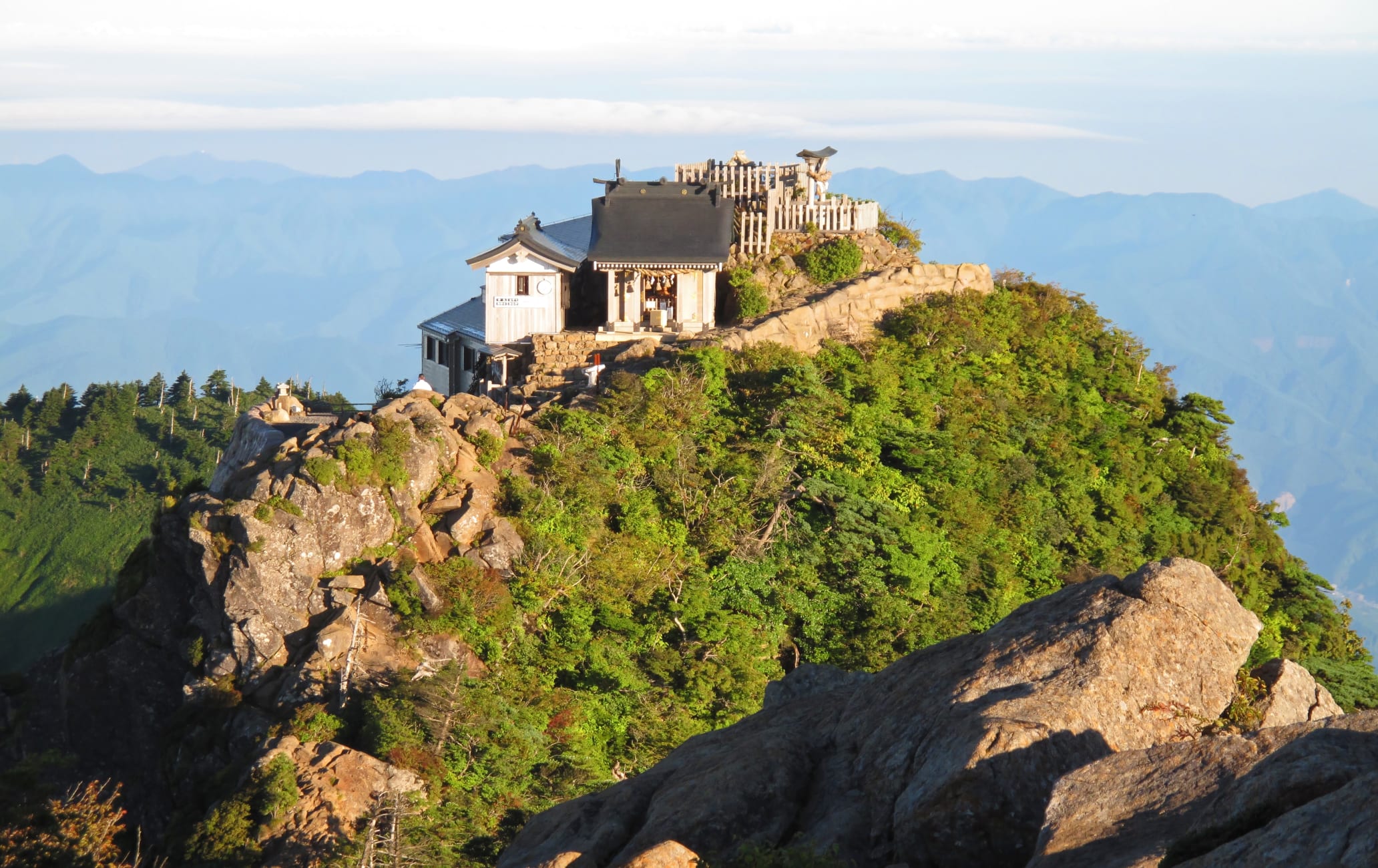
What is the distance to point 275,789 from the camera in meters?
23.1

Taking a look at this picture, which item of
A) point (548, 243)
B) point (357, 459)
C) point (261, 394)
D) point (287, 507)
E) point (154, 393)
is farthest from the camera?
point (154, 393)

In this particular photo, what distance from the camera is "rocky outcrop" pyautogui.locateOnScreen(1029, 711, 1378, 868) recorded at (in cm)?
812

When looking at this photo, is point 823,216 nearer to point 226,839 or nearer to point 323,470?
point 323,470

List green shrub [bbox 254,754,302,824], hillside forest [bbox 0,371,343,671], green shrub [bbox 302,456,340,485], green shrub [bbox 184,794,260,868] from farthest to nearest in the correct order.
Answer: hillside forest [bbox 0,371,343,671]
green shrub [bbox 302,456,340,485]
green shrub [bbox 254,754,302,824]
green shrub [bbox 184,794,260,868]

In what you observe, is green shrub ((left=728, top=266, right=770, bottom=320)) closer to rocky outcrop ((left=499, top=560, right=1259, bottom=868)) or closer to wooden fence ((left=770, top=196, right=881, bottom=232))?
wooden fence ((left=770, top=196, right=881, bottom=232))

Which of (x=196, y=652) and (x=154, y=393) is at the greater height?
(x=196, y=652)

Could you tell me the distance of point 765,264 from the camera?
39812 millimetres

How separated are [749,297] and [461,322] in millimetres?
9779

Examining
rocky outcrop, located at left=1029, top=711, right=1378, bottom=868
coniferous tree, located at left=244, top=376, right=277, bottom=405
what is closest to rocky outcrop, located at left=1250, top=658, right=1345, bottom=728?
rocky outcrop, located at left=1029, top=711, right=1378, bottom=868

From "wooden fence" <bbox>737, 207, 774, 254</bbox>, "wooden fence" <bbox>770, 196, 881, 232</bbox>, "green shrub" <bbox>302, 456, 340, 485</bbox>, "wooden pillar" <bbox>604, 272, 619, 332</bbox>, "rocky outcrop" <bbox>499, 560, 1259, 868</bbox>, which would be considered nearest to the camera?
"rocky outcrop" <bbox>499, 560, 1259, 868</bbox>

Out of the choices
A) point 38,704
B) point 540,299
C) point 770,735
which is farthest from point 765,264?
point 770,735

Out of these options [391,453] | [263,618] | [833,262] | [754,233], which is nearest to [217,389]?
[754,233]

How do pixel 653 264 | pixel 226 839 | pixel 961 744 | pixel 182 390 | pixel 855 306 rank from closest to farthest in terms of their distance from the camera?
pixel 961 744 → pixel 226 839 → pixel 653 264 → pixel 855 306 → pixel 182 390

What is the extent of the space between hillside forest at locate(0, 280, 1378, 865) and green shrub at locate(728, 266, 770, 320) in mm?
2646
